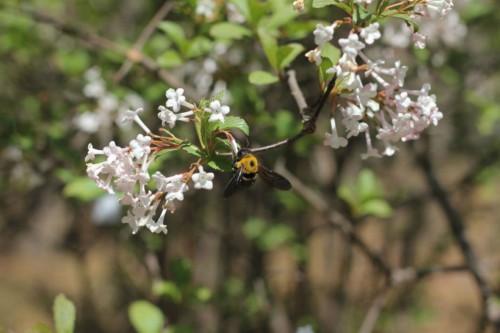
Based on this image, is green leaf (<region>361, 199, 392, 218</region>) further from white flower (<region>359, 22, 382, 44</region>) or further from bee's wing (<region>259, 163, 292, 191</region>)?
white flower (<region>359, 22, 382, 44</region>)

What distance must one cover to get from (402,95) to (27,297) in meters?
6.49

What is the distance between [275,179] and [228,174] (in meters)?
2.07

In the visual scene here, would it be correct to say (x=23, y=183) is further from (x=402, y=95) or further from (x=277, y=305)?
(x=402, y=95)

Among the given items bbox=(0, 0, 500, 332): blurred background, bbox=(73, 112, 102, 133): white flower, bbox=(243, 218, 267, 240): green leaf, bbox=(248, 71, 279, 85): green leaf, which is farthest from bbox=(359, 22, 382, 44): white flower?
bbox=(243, 218, 267, 240): green leaf

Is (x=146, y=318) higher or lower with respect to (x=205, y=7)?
lower

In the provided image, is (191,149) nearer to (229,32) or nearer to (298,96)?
(298,96)

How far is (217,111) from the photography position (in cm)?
131

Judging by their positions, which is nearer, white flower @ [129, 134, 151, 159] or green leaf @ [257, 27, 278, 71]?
white flower @ [129, 134, 151, 159]

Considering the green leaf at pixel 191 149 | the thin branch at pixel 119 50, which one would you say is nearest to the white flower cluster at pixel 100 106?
the thin branch at pixel 119 50

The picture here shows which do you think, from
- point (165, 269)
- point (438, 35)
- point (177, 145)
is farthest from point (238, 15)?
point (165, 269)

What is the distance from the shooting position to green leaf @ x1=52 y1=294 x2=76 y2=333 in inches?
64.4

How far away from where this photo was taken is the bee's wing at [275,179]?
4.46 ft

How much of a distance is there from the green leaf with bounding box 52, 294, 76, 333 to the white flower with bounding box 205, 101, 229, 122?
28.8 inches

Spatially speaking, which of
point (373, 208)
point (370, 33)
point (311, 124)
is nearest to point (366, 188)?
point (373, 208)
